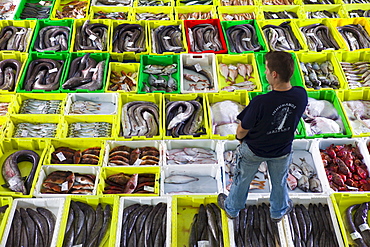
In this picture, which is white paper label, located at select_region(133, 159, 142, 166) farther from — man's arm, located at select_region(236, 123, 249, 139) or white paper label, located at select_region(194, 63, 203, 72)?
white paper label, located at select_region(194, 63, 203, 72)

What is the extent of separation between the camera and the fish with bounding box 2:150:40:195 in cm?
421

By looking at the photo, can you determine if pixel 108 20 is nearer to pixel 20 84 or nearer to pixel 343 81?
pixel 20 84

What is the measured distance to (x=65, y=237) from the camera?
3.79 m

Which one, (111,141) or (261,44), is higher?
(261,44)

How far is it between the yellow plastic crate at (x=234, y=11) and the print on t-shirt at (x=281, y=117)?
4.34 meters

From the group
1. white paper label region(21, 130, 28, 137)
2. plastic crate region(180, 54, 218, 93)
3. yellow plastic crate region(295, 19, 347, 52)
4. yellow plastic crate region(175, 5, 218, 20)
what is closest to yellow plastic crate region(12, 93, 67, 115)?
white paper label region(21, 130, 28, 137)

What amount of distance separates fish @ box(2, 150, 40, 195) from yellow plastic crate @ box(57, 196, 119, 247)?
0.58m

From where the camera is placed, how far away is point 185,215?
420 cm

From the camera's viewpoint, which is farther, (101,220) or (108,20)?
(108,20)

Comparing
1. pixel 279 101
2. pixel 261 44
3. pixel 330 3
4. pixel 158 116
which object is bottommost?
pixel 279 101

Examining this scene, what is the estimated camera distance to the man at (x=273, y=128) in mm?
2701

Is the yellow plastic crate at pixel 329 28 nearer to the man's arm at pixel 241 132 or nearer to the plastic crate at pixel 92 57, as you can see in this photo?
the plastic crate at pixel 92 57

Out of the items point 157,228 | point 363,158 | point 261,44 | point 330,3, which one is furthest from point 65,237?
point 330,3

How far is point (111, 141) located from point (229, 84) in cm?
211
